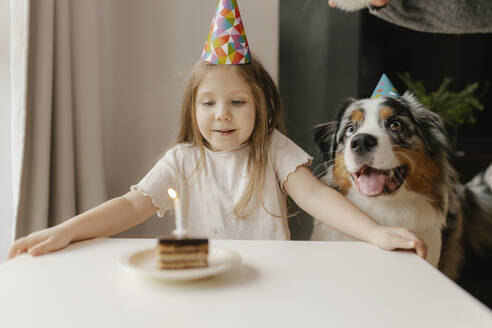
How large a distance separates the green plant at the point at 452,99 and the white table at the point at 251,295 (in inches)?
34.6

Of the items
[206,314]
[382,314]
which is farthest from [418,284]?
[206,314]

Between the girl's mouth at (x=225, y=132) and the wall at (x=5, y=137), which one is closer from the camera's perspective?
the girl's mouth at (x=225, y=132)

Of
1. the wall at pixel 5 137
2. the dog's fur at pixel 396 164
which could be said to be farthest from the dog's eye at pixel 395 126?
the wall at pixel 5 137

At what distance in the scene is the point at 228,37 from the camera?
1191 mm

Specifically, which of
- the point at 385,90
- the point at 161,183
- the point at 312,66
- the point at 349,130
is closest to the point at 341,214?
the point at 349,130

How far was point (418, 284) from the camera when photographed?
24.7 inches

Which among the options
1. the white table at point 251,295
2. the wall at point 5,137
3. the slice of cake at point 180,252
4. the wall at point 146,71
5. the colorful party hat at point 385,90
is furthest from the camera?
the wall at point 146,71

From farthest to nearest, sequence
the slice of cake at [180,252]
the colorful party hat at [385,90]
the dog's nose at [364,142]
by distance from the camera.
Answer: the colorful party hat at [385,90] < the dog's nose at [364,142] < the slice of cake at [180,252]

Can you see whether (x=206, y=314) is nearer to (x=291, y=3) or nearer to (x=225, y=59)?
(x=225, y=59)

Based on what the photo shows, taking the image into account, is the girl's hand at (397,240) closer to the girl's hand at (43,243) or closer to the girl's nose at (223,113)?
the girl's nose at (223,113)

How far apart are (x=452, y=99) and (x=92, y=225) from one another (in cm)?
129

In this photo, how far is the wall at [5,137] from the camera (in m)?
1.44

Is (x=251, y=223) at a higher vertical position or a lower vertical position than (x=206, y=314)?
lower

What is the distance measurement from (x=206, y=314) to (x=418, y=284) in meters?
0.33
